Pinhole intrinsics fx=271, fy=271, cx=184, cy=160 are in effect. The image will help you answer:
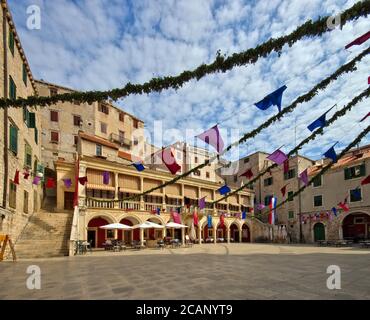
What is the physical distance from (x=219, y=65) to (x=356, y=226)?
31.1 m

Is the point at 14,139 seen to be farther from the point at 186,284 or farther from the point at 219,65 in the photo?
the point at 219,65

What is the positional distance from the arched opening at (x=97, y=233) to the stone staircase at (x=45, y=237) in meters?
5.71

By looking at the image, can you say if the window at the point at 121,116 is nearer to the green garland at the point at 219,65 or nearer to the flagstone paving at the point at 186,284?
the flagstone paving at the point at 186,284

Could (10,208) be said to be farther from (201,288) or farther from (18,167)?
(201,288)

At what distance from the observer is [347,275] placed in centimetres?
885

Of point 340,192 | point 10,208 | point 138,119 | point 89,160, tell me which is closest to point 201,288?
point 10,208

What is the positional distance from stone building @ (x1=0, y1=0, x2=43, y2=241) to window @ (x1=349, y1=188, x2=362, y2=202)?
98.2 ft

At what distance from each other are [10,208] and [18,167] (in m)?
2.77

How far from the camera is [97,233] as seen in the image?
25.2m

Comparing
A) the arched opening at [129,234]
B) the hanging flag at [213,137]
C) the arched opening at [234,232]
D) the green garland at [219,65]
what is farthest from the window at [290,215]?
the green garland at [219,65]

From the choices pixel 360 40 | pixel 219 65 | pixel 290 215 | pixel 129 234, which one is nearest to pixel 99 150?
pixel 129 234

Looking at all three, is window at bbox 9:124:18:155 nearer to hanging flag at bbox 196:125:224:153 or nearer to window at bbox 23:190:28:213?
window at bbox 23:190:28:213

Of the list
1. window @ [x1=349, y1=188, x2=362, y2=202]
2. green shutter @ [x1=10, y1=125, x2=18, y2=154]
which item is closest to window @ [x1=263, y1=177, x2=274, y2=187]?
window @ [x1=349, y1=188, x2=362, y2=202]

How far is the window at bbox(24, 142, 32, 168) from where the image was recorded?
17.5 meters
